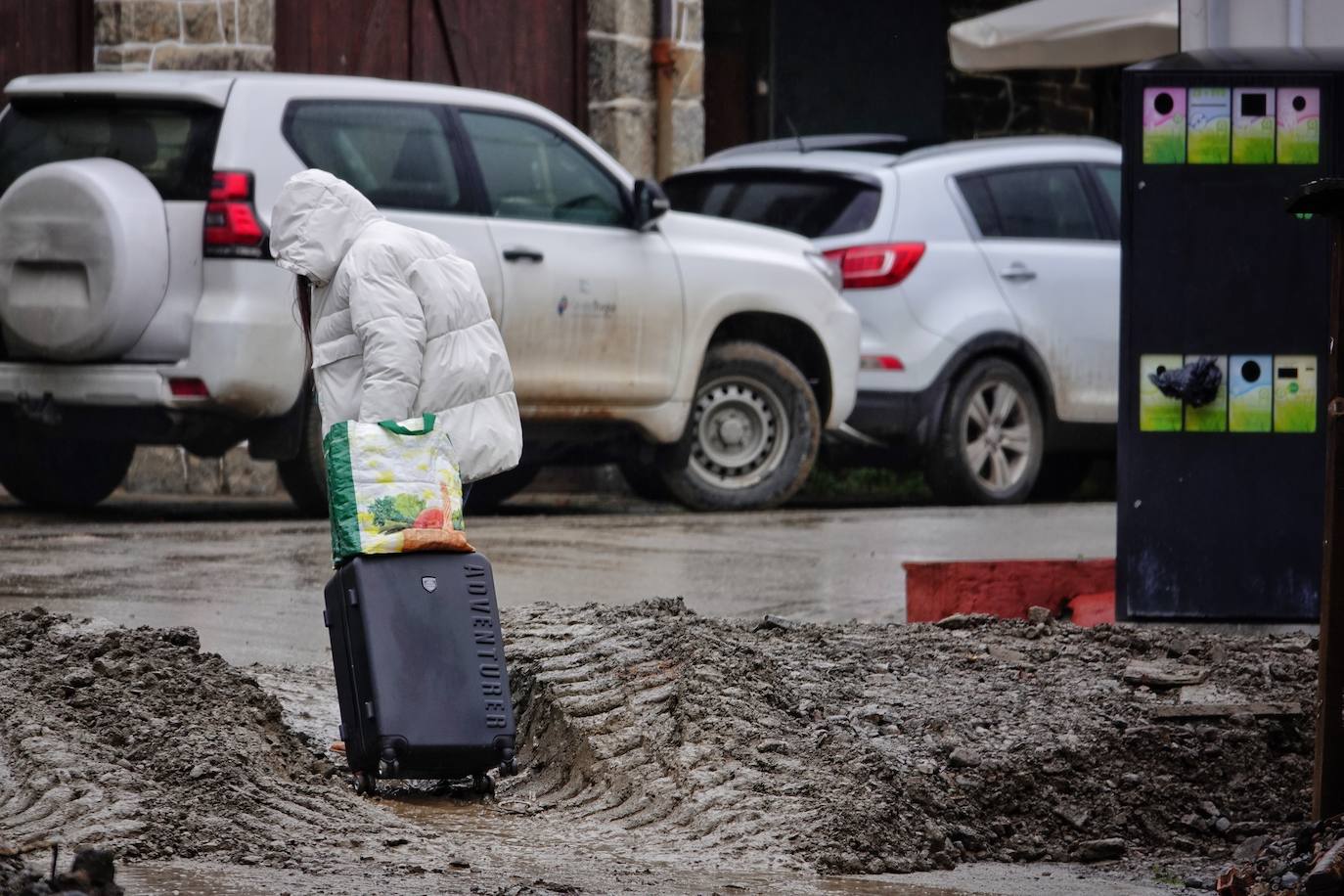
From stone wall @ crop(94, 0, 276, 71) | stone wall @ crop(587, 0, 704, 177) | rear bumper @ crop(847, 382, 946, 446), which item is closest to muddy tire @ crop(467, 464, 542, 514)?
rear bumper @ crop(847, 382, 946, 446)

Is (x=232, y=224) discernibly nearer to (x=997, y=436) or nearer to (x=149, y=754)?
(x=997, y=436)

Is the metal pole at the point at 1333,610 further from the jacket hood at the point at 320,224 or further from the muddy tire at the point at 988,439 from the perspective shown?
the muddy tire at the point at 988,439

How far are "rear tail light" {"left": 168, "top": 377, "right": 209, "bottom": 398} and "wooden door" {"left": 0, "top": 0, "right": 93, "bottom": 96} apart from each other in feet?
11.7

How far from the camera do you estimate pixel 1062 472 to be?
47.9 ft

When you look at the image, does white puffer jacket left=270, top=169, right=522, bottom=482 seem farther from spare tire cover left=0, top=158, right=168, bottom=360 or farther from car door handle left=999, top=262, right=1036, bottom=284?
car door handle left=999, top=262, right=1036, bottom=284

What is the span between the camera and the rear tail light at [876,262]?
40.8 ft

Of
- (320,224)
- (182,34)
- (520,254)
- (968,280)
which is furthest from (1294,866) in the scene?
(182,34)

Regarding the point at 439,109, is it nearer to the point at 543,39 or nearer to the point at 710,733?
the point at 543,39

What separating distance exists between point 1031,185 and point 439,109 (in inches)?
139

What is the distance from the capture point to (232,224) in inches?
400

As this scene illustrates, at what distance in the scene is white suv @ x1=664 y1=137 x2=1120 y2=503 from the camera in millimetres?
12508

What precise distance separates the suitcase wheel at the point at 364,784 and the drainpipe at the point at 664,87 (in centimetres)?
1031

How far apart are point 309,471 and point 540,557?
1.69 m

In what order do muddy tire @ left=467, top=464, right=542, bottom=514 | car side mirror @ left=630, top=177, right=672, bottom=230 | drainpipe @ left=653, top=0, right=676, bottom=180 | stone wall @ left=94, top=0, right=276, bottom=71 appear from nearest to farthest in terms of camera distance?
car side mirror @ left=630, top=177, right=672, bottom=230 < muddy tire @ left=467, top=464, right=542, bottom=514 < stone wall @ left=94, top=0, right=276, bottom=71 < drainpipe @ left=653, top=0, right=676, bottom=180
